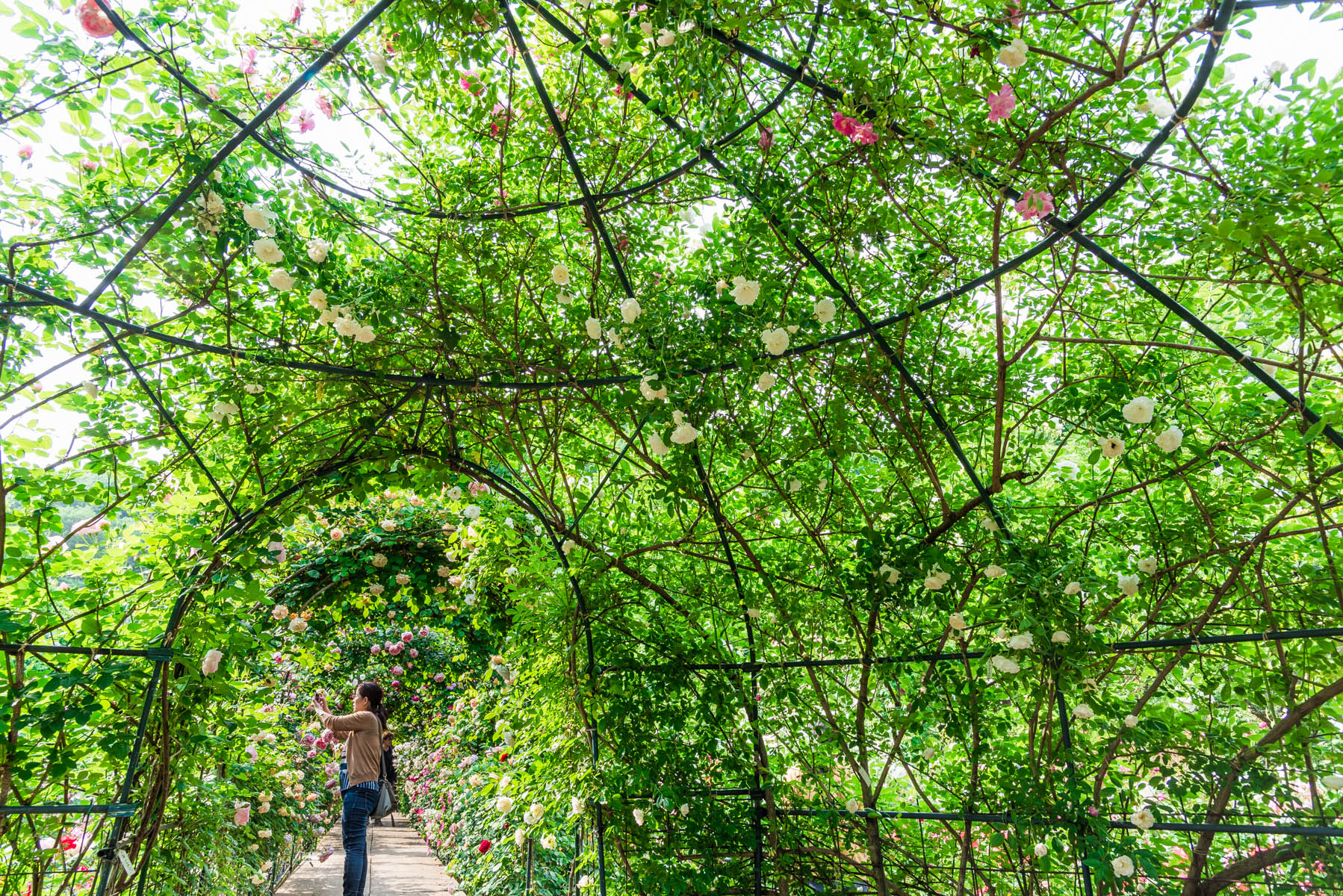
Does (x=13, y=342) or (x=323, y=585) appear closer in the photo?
(x=13, y=342)

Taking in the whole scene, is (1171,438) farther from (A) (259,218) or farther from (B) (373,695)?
(B) (373,695)

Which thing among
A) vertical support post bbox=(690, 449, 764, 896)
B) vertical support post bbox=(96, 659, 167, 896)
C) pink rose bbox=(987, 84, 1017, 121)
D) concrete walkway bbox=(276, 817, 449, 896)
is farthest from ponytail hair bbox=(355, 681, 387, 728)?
pink rose bbox=(987, 84, 1017, 121)

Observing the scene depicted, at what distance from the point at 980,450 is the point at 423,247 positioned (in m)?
1.90

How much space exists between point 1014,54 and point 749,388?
105 centimetres

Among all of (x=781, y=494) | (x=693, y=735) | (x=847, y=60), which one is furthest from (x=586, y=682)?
(x=847, y=60)

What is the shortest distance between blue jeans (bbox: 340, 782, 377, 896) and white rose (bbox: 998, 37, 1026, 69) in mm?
4054

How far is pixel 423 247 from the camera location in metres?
2.34

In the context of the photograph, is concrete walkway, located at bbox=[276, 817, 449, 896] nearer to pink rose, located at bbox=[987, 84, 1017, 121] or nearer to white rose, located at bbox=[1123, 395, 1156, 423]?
white rose, located at bbox=[1123, 395, 1156, 423]

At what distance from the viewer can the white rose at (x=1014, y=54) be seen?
1.54 meters

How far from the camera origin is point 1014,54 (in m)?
1.55

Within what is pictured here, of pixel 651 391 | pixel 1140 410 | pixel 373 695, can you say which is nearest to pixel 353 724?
pixel 373 695

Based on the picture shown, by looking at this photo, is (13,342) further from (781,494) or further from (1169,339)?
(1169,339)

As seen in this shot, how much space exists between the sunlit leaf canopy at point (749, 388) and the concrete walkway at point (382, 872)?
3.42 m

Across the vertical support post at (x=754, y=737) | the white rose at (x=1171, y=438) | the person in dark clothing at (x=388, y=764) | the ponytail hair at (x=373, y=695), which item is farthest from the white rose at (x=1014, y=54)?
the person in dark clothing at (x=388, y=764)
